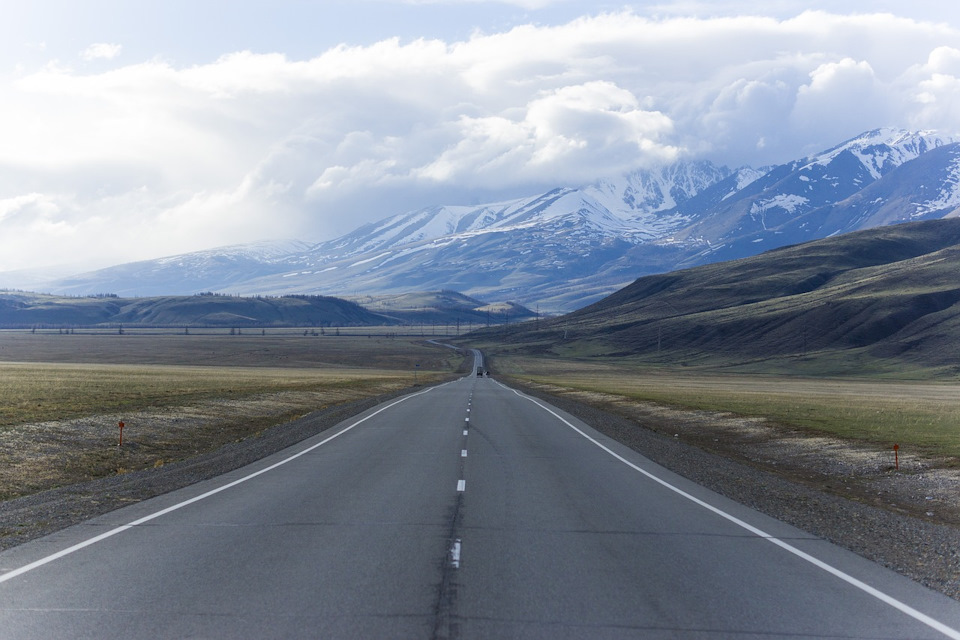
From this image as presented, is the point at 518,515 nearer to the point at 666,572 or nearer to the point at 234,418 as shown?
the point at 666,572

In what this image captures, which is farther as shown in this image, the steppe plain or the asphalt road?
the steppe plain

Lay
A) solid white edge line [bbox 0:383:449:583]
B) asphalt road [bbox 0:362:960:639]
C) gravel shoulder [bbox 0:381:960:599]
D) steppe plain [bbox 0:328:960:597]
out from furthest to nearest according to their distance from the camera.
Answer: steppe plain [bbox 0:328:960:597] < gravel shoulder [bbox 0:381:960:599] < solid white edge line [bbox 0:383:449:583] < asphalt road [bbox 0:362:960:639]

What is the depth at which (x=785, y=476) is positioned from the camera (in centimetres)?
2142

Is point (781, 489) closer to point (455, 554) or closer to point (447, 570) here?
point (455, 554)

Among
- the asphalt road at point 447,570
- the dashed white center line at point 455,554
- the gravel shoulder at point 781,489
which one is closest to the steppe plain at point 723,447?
the gravel shoulder at point 781,489

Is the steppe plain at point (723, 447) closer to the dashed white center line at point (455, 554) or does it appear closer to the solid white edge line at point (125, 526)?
the solid white edge line at point (125, 526)

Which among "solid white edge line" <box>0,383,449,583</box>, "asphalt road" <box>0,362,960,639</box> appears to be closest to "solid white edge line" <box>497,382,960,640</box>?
"asphalt road" <box>0,362,960,639</box>

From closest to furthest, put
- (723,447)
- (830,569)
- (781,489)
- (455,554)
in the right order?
(830,569) < (455,554) < (781,489) < (723,447)

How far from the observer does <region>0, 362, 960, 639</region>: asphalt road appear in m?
8.16

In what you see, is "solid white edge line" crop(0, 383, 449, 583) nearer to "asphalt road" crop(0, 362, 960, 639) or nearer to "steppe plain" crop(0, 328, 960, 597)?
"asphalt road" crop(0, 362, 960, 639)

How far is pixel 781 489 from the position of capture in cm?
1825

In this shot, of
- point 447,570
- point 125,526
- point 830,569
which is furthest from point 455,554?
point 125,526

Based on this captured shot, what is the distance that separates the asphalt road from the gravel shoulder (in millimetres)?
723

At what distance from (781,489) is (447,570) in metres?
10.6
